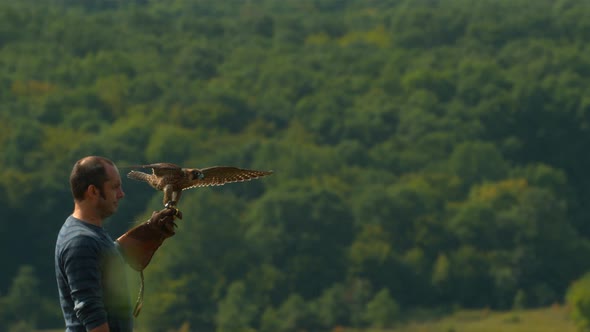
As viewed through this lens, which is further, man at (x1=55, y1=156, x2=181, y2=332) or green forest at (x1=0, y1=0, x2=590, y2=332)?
green forest at (x1=0, y1=0, x2=590, y2=332)

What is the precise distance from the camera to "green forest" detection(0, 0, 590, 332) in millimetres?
95812

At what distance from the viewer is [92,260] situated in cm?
723

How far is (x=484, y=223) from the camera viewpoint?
101375 mm

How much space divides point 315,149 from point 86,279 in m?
110

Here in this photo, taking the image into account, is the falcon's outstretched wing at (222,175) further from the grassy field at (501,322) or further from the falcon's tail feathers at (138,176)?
the grassy field at (501,322)

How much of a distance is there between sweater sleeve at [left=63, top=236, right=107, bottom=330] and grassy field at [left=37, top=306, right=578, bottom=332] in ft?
256

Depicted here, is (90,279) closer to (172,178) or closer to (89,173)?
(89,173)

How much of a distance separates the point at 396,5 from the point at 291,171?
72.2 metres

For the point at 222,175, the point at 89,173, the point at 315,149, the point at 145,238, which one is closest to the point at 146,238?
the point at 145,238

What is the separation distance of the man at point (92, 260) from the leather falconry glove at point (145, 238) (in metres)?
0.28

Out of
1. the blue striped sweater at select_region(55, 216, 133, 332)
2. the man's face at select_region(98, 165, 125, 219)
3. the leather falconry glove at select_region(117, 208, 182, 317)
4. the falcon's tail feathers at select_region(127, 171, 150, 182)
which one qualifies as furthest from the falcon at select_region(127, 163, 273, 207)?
the blue striped sweater at select_region(55, 216, 133, 332)

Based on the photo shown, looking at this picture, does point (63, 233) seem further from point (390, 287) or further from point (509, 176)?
point (509, 176)

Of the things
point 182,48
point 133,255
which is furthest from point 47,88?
point 133,255

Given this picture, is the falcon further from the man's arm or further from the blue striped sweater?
the blue striped sweater
